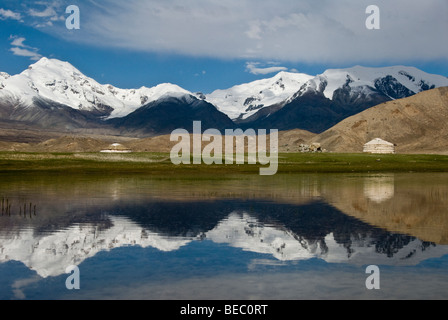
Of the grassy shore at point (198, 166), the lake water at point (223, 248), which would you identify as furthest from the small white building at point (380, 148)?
the lake water at point (223, 248)

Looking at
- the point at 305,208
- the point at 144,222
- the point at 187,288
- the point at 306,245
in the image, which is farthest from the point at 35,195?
the point at 187,288

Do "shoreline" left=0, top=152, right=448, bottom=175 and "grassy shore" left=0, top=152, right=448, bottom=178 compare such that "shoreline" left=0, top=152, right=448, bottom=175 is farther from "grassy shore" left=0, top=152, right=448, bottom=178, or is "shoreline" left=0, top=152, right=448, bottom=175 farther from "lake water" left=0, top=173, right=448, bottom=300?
"lake water" left=0, top=173, right=448, bottom=300

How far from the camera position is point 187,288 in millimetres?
16219

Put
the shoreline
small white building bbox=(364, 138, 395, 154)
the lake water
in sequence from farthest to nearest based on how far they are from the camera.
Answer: small white building bbox=(364, 138, 395, 154), the shoreline, the lake water

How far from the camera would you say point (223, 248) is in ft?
73.0

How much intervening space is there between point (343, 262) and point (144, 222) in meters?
12.9

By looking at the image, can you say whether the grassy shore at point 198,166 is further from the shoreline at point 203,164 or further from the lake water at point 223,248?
the lake water at point 223,248

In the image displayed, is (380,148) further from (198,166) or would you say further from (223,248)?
(223,248)

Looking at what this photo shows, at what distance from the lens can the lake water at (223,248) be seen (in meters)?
16.3

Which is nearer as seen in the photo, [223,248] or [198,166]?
[223,248]

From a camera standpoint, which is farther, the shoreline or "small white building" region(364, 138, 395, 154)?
"small white building" region(364, 138, 395, 154)

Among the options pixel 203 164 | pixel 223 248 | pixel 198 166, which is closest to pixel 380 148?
pixel 203 164

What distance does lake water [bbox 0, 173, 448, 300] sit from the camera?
53.5ft

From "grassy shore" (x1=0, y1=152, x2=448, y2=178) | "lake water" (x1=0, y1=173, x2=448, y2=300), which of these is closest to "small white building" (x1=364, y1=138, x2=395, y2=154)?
"grassy shore" (x1=0, y1=152, x2=448, y2=178)
